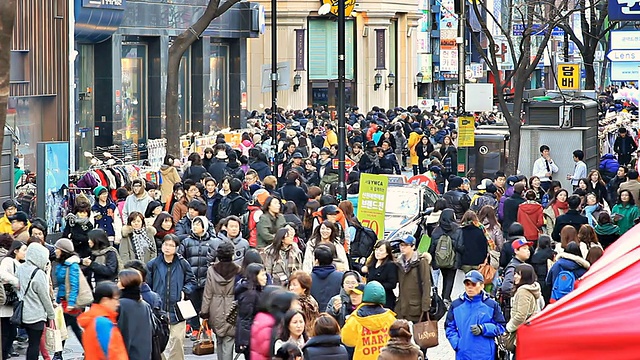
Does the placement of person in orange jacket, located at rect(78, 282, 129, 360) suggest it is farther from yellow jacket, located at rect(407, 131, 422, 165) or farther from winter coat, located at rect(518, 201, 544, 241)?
yellow jacket, located at rect(407, 131, 422, 165)

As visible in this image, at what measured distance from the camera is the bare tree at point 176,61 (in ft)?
96.9

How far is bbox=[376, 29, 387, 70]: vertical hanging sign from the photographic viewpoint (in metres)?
67.1

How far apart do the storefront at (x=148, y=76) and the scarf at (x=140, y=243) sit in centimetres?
1710

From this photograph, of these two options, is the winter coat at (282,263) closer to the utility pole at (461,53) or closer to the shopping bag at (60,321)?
the shopping bag at (60,321)

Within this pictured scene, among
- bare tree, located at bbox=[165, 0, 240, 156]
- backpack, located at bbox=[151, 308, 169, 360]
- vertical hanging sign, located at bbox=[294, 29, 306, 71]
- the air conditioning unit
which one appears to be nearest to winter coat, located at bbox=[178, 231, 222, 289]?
backpack, located at bbox=[151, 308, 169, 360]

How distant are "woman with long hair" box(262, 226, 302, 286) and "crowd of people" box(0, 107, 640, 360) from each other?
0.05 feet

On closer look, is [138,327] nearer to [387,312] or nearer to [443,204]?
[387,312]

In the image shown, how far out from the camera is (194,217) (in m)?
14.3

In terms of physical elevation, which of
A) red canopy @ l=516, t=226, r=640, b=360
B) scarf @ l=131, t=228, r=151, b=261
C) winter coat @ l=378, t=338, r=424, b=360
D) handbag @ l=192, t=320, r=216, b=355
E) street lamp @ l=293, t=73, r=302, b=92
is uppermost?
street lamp @ l=293, t=73, r=302, b=92

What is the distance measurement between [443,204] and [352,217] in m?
1.91

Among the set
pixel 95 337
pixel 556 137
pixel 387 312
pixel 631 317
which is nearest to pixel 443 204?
pixel 387 312

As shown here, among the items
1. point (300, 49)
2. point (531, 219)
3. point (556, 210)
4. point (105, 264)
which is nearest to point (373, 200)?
point (531, 219)

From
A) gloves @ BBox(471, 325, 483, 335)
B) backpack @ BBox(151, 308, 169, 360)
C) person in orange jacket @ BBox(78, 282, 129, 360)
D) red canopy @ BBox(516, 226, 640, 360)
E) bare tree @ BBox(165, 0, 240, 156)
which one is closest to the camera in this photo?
red canopy @ BBox(516, 226, 640, 360)

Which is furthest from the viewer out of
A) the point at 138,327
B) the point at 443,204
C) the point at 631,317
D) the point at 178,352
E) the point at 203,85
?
the point at 203,85
